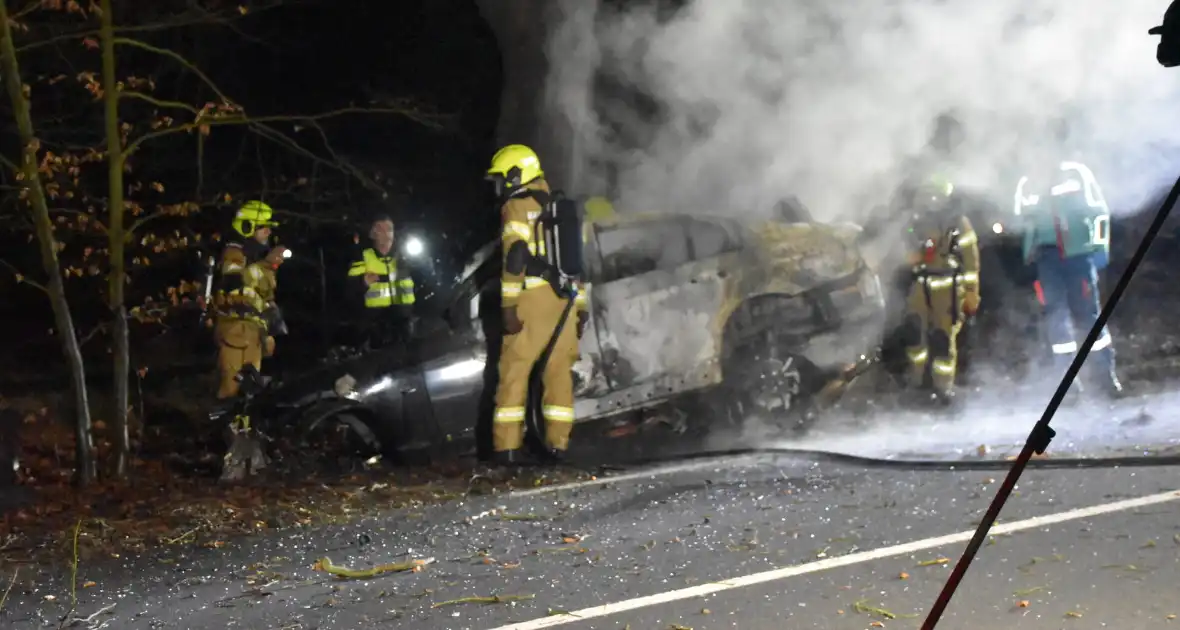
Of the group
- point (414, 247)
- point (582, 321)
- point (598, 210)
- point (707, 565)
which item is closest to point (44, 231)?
point (582, 321)

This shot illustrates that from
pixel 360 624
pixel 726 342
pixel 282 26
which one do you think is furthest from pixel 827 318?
pixel 282 26

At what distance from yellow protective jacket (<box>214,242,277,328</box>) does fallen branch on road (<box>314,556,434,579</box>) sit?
9.53 ft

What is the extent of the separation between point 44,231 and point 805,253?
534 cm

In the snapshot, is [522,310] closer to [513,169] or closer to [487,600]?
[513,169]

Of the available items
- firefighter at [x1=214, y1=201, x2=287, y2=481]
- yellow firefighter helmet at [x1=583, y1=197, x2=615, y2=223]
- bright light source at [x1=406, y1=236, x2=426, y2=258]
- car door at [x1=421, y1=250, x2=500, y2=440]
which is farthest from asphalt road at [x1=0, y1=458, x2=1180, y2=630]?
bright light source at [x1=406, y1=236, x2=426, y2=258]

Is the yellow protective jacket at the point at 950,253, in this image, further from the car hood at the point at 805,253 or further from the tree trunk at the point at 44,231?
the tree trunk at the point at 44,231

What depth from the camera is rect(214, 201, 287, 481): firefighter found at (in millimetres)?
7602

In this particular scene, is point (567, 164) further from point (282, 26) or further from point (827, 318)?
point (282, 26)

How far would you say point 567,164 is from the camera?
9805 millimetres

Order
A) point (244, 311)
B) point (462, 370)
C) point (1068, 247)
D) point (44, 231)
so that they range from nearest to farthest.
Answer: point (44, 231)
point (462, 370)
point (244, 311)
point (1068, 247)

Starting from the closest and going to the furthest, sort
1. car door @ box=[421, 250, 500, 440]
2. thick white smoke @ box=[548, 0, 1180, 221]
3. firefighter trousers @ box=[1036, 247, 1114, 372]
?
1. car door @ box=[421, 250, 500, 440]
2. thick white smoke @ box=[548, 0, 1180, 221]
3. firefighter trousers @ box=[1036, 247, 1114, 372]

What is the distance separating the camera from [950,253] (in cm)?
943

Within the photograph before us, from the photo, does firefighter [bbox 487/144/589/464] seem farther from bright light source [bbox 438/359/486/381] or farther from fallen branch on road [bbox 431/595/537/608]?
fallen branch on road [bbox 431/595/537/608]

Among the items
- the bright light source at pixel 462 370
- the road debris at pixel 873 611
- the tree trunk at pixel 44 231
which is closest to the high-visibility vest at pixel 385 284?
the bright light source at pixel 462 370
